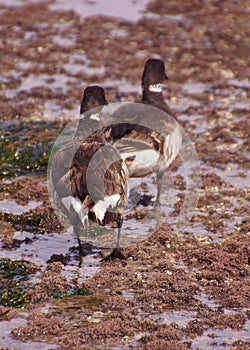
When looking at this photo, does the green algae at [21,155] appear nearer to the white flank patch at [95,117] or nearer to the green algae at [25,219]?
the green algae at [25,219]

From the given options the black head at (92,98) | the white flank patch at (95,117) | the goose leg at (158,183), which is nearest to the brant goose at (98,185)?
the white flank patch at (95,117)

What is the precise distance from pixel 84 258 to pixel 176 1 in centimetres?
2269

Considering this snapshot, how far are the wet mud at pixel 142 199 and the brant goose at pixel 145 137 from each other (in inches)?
37.8

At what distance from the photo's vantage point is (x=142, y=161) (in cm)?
1233

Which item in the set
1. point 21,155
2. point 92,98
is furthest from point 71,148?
point 21,155

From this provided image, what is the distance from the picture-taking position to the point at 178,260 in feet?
34.5

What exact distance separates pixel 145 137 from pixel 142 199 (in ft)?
5.91

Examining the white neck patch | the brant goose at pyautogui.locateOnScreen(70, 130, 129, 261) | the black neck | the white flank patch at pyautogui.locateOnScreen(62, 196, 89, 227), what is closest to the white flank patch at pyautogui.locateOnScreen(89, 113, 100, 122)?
the brant goose at pyautogui.locateOnScreen(70, 130, 129, 261)

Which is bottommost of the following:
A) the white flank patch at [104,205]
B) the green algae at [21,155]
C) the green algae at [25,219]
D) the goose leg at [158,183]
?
the green algae at [21,155]

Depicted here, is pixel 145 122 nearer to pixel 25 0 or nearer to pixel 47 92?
pixel 47 92

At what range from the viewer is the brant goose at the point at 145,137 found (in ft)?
39.4

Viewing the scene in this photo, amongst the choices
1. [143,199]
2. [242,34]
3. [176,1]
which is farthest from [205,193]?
[176,1]

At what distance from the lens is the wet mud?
325 inches

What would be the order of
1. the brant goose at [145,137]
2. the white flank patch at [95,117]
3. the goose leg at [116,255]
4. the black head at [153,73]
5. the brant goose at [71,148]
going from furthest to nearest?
the black head at [153,73]
the brant goose at [145,137]
the white flank patch at [95,117]
the goose leg at [116,255]
the brant goose at [71,148]
